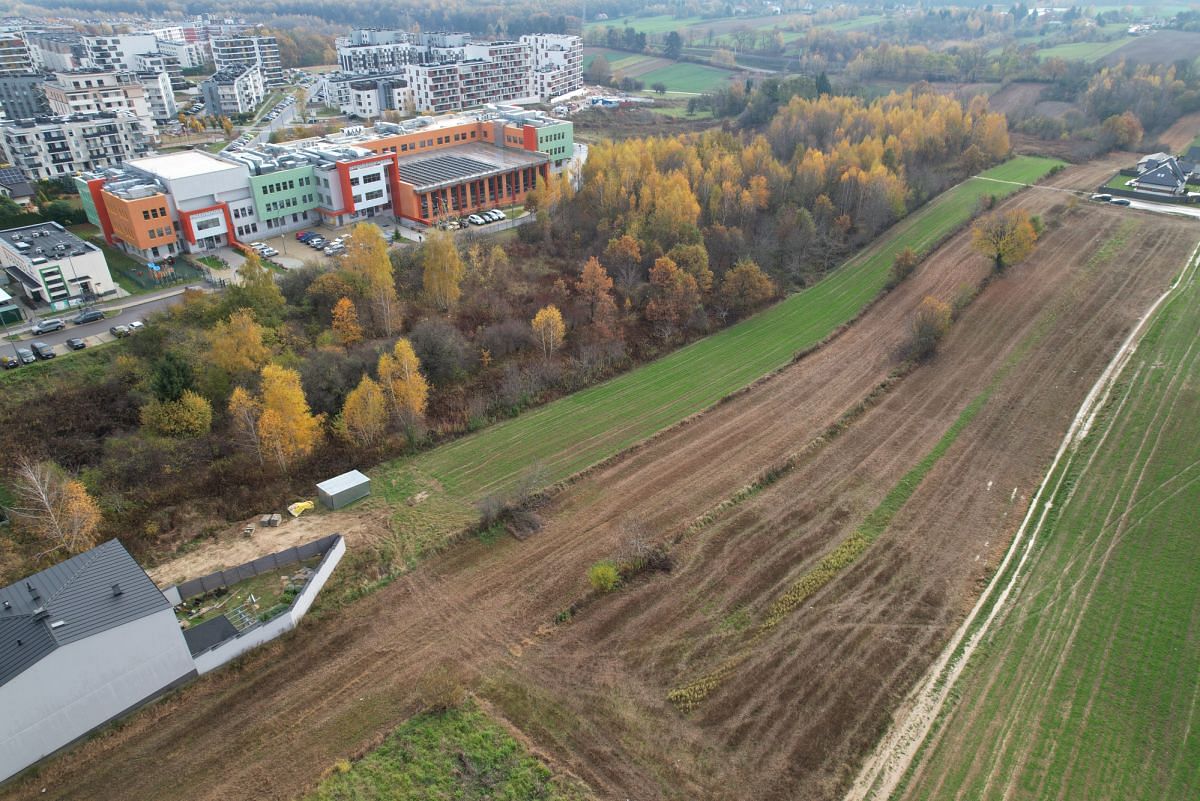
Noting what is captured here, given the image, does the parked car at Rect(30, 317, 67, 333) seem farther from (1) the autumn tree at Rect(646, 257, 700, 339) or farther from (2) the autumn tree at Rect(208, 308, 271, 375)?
(1) the autumn tree at Rect(646, 257, 700, 339)

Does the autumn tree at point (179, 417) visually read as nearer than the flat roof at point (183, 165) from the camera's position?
Yes

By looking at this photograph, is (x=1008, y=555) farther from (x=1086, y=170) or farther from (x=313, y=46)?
(x=313, y=46)

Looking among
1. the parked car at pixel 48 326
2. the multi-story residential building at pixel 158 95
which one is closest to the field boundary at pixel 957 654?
the parked car at pixel 48 326

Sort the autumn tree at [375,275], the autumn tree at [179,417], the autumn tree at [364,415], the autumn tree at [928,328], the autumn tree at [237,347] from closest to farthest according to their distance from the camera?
the autumn tree at [179,417]
the autumn tree at [364,415]
the autumn tree at [237,347]
the autumn tree at [375,275]
the autumn tree at [928,328]

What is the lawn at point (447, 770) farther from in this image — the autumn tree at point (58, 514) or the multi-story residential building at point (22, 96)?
the multi-story residential building at point (22, 96)

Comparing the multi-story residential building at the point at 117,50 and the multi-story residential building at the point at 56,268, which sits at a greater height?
the multi-story residential building at the point at 117,50

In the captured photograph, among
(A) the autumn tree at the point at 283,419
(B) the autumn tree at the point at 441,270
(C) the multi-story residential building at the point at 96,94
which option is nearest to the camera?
(A) the autumn tree at the point at 283,419

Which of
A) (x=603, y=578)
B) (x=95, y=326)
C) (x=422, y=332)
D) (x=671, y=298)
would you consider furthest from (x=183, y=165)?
(x=603, y=578)

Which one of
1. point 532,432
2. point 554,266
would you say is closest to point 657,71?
point 554,266
